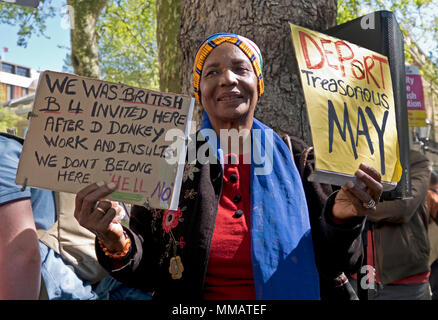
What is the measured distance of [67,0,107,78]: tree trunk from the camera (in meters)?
9.41

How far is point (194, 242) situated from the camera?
197cm

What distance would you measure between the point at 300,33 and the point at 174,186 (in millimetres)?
869

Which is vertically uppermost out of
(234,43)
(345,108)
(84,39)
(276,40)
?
(84,39)

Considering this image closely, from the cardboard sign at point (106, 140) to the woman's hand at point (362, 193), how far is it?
0.69 meters

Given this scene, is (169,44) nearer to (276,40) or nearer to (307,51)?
(276,40)

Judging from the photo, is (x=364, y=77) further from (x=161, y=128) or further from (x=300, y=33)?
(x=161, y=128)

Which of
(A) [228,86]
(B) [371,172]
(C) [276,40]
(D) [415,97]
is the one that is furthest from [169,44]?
(D) [415,97]

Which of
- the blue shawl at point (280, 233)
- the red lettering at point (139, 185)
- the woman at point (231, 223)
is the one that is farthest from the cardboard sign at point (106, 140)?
the blue shawl at point (280, 233)

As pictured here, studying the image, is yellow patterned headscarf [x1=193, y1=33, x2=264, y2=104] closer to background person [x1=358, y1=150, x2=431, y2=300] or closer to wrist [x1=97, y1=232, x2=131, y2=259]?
wrist [x1=97, y1=232, x2=131, y2=259]

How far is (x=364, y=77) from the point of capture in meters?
2.09

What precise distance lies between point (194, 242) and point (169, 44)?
2.87 m

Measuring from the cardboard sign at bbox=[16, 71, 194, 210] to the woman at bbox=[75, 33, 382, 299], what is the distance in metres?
0.10

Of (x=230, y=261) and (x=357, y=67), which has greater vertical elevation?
(x=357, y=67)
